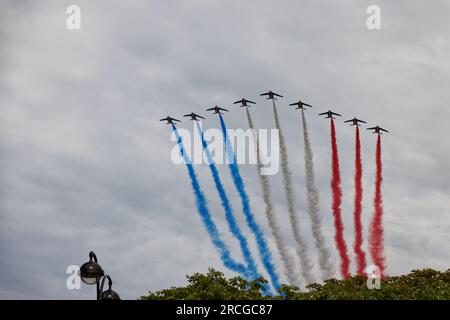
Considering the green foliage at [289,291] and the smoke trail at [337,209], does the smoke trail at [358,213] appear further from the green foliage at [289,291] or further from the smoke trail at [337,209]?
the green foliage at [289,291]

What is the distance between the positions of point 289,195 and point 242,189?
20.7ft

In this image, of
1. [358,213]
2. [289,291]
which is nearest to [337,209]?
[358,213]

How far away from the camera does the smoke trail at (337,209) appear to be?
93.4 m

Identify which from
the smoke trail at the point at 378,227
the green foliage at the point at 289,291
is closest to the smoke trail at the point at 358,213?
the smoke trail at the point at 378,227

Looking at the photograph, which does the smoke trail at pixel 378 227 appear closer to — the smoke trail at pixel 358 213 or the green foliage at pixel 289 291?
the smoke trail at pixel 358 213

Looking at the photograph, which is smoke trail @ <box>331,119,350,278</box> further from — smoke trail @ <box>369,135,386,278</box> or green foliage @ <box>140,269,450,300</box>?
green foliage @ <box>140,269,450,300</box>

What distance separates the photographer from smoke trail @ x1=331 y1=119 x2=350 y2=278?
9344cm

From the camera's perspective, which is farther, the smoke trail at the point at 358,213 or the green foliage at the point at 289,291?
the smoke trail at the point at 358,213

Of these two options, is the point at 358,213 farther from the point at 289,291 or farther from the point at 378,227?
the point at 289,291

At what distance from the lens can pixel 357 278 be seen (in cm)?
6166

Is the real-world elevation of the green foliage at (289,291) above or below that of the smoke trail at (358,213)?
below

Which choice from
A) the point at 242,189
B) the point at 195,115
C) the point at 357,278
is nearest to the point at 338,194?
the point at 242,189

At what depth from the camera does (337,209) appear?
9544cm

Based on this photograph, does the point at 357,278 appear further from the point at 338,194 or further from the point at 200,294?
the point at 338,194
